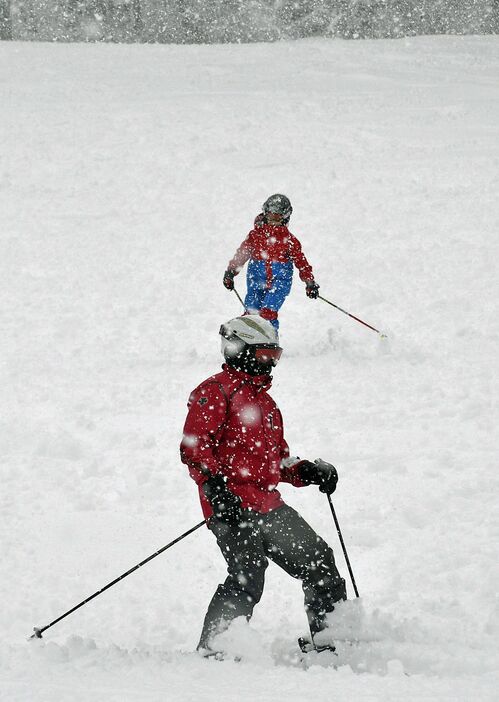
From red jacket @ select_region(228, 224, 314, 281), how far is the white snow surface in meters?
1.23

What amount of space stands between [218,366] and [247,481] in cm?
554

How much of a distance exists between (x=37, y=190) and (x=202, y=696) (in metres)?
15.3

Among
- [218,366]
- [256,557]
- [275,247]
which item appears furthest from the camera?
[218,366]

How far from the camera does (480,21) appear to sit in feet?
163

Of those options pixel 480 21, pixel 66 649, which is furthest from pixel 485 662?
pixel 480 21

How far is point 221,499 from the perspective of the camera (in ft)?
12.7

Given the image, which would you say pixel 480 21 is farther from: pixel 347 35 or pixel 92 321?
pixel 92 321

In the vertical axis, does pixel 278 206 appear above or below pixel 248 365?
above

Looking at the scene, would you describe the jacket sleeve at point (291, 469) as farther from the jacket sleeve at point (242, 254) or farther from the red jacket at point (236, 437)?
the jacket sleeve at point (242, 254)

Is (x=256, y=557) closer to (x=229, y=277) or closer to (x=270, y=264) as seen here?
(x=270, y=264)

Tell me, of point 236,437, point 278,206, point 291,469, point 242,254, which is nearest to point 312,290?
point 242,254

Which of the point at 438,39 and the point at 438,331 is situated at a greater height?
the point at 438,39

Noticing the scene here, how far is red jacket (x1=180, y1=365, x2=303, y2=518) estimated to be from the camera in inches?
156

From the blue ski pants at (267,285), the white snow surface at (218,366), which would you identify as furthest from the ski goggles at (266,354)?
the blue ski pants at (267,285)
